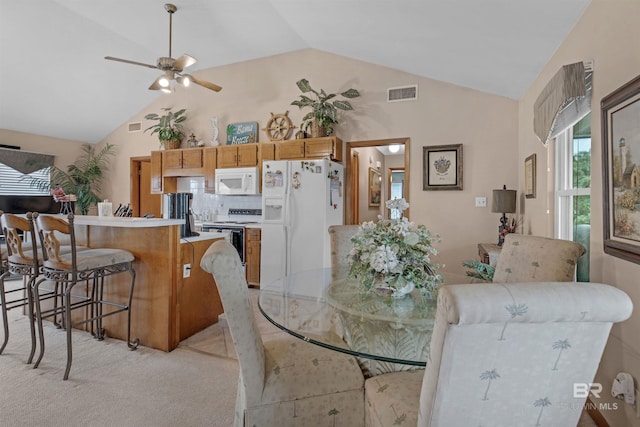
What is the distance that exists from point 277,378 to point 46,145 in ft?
22.0

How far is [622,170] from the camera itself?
1556 mm

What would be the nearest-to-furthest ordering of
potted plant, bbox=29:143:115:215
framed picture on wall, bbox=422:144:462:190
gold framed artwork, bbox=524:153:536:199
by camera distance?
1. gold framed artwork, bbox=524:153:536:199
2. framed picture on wall, bbox=422:144:462:190
3. potted plant, bbox=29:143:115:215

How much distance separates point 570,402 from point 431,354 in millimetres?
402

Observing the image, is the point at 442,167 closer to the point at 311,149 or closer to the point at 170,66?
the point at 311,149

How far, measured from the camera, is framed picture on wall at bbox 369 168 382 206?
6.86 m

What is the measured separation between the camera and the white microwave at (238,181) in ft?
16.1

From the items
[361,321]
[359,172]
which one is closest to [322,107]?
[359,172]

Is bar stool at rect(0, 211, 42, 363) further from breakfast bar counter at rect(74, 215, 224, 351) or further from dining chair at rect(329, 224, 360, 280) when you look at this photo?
dining chair at rect(329, 224, 360, 280)

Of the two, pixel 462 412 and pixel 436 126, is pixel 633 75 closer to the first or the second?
pixel 462 412

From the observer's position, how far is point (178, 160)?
552 centimetres

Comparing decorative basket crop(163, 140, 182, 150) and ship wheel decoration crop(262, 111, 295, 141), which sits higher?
ship wheel decoration crop(262, 111, 295, 141)

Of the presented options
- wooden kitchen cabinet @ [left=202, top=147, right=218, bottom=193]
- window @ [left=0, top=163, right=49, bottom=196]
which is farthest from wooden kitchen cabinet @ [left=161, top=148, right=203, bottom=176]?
window @ [left=0, top=163, right=49, bottom=196]

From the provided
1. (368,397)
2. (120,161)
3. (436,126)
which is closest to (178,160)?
(120,161)

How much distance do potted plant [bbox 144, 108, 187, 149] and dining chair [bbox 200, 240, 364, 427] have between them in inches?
191
